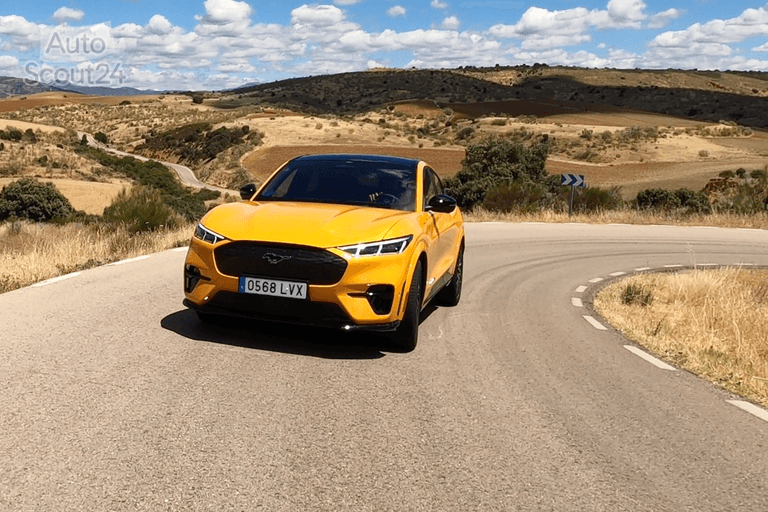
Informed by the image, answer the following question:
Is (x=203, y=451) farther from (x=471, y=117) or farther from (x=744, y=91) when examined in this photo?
(x=744, y=91)

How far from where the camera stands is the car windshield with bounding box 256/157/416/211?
7.93 m

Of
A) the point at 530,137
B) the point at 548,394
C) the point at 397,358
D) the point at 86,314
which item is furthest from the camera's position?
the point at 530,137

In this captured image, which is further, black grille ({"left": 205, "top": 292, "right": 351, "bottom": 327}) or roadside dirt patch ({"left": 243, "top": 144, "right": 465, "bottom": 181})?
roadside dirt patch ({"left": 243, "top": 144, "right": 465, "bottom": 181})

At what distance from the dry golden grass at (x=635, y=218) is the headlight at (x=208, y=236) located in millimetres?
18856

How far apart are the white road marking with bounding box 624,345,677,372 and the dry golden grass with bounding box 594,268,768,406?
0.60 feet

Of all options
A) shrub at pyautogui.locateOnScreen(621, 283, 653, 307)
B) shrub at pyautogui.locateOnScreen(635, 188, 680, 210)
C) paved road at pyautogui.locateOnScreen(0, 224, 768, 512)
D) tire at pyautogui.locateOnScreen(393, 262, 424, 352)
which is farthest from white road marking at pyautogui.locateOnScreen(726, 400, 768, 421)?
shrub at pyautogui.locateOnScreen(635, 188, 680, 210)

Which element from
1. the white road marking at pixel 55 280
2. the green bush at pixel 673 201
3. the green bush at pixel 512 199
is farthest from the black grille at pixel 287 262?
the green bush at pixel 673 201

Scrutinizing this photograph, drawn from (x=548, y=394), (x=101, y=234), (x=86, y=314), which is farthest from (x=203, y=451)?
(x=101, y=234)

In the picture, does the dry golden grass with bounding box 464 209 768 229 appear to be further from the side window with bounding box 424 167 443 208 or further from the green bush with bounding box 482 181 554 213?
the side window with bounding box 424 167 443 208

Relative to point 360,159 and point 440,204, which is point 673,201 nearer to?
point 360,159

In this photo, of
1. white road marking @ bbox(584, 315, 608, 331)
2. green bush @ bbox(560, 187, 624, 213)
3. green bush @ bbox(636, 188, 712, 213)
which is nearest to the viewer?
white road marking @ bbox(584, 315, 608, 331)

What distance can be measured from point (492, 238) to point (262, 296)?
13.8 metres

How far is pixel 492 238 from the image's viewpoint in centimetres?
1972

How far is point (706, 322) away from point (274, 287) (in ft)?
20.6
